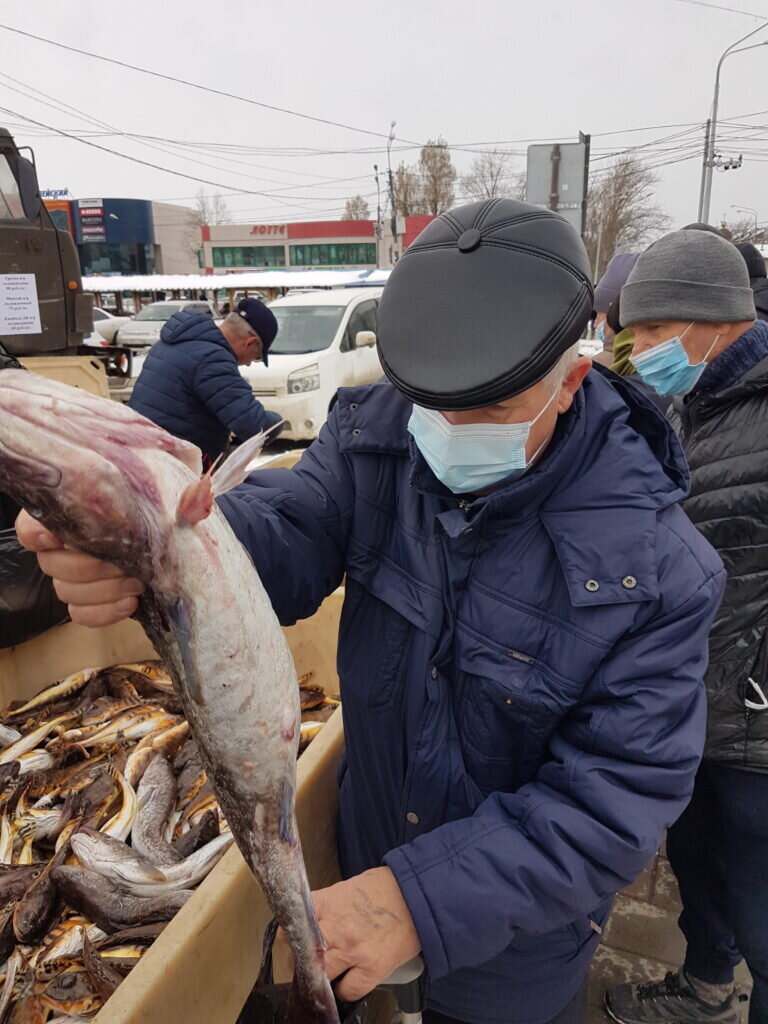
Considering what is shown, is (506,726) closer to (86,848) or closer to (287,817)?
(287,817)

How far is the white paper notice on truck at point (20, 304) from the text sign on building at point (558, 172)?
17.1ft

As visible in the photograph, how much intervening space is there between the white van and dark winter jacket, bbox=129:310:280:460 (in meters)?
4.57

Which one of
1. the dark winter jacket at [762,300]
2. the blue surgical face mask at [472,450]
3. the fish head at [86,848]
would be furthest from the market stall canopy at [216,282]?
the blue surgical face mask at [472,450]

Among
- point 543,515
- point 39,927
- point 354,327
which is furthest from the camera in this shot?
point 354,327

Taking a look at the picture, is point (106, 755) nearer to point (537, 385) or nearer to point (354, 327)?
point (537, 385)

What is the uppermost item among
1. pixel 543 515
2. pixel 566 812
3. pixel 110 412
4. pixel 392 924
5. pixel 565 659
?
pixel 110 412

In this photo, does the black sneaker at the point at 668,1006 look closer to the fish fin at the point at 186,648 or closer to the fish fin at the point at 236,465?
the fish fin at the point at 186,648

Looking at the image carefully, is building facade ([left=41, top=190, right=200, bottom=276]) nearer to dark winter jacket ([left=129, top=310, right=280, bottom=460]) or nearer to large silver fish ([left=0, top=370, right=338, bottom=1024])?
dark winter jacket ([left=129, top=310, right=280, bottom=460])

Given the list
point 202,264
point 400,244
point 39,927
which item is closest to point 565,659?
point 39,927

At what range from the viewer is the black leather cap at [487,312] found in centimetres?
123

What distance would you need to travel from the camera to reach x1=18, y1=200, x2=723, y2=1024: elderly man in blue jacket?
49.9 inches

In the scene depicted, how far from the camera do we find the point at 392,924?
132 centimetres

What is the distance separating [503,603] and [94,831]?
78.0 inches

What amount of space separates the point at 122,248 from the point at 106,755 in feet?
196
